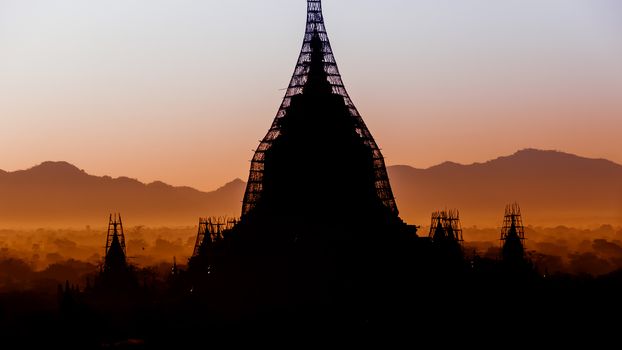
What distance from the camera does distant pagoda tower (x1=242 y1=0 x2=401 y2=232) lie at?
145250 millimetres

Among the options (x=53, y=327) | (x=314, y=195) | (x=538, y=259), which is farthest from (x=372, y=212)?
(x=538, y=259)

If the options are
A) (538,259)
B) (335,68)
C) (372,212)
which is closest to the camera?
(372,212)

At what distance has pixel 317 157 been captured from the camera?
150 metres

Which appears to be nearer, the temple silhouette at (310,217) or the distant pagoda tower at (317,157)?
the temple silhouette at (310,217)

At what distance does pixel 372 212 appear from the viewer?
144 metres

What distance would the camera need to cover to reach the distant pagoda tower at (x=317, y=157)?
14525 centimetres

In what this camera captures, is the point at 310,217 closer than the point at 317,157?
Yes

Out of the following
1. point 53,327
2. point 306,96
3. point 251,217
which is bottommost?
point 53,327

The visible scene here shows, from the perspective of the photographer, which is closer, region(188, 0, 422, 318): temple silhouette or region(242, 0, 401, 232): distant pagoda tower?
region(188, 0, 422, 318): temple silhouette

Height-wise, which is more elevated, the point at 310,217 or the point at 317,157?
the point at 317,157

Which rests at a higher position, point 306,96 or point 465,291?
point 306,96

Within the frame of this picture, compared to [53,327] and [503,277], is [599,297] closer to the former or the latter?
[503,277]

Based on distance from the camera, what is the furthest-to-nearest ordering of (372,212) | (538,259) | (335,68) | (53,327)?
(538,259)
(335,68)
(372,212)
(53,327)

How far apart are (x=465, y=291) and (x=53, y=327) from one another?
3944cm
